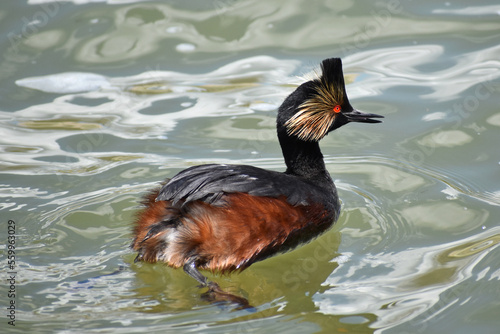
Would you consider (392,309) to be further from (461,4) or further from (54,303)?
(461,4)

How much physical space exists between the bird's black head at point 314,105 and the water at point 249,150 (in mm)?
536

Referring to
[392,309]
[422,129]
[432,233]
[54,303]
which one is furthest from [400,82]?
[54,303]

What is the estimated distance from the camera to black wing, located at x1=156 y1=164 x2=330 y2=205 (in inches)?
182

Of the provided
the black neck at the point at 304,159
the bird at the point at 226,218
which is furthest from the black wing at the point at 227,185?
the black neck at the point at 304,159

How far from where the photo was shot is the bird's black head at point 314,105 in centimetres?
528

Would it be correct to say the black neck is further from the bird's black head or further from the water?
the water

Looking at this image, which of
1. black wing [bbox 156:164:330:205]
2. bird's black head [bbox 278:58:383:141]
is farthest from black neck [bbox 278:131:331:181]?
black wing [bbox 156:164:330:205]

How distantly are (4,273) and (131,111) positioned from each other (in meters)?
2.97

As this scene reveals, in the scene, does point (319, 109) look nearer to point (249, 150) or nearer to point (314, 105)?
point (314, 105)

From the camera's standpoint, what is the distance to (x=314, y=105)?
17.5 ft

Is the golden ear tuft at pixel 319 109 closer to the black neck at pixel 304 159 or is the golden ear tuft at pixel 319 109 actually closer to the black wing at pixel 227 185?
the black neck at pixel 304 159

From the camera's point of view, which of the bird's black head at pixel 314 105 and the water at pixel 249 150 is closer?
the water at pixel 249 150

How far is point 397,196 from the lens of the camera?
18.8 ft

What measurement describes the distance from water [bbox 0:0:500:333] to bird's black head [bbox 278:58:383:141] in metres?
0.54
